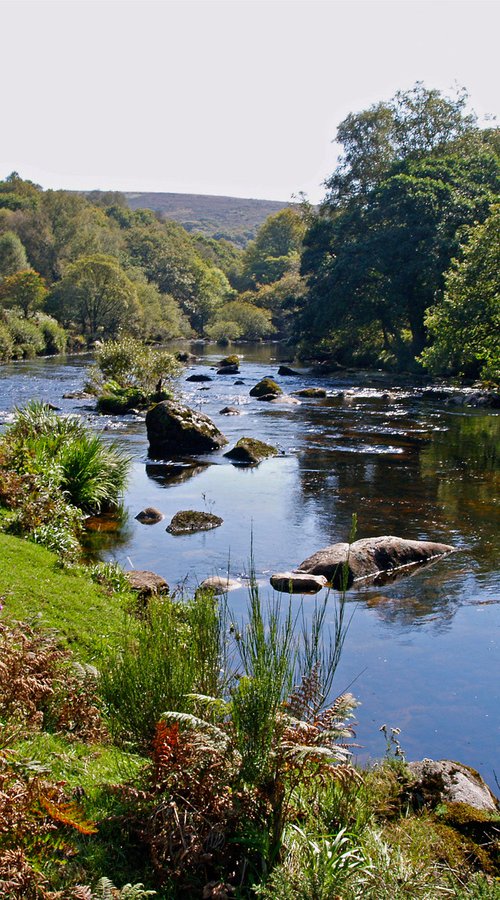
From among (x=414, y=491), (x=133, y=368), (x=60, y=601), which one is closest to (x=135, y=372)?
(x=133, y=368)

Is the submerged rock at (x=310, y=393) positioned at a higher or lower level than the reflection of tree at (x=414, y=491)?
higher

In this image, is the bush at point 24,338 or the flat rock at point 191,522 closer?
the flat rock at point 191,522

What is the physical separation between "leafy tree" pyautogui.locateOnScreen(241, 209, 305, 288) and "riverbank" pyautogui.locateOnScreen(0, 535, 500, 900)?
119 m

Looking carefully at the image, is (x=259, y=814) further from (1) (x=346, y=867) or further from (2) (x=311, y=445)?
(2) (x=311, y=445)

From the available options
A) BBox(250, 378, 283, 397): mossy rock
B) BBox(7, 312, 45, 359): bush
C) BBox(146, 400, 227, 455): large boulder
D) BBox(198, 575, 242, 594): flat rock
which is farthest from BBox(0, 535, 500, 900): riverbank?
BBox(7, 312, 45, 359): bush

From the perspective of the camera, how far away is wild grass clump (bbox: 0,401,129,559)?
39.8 feet

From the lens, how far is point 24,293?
73.4 m

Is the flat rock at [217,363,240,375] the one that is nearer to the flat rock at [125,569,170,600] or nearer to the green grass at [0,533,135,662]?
the flat rock at [125,569,170,600]

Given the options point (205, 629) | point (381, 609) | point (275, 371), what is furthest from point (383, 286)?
point (205, 629)

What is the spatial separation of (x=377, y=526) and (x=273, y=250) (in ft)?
403

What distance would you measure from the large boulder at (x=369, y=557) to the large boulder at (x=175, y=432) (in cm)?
1128

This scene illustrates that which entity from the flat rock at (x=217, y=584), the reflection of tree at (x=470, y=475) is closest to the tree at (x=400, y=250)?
the reflection of tree at (x=470, y=475)

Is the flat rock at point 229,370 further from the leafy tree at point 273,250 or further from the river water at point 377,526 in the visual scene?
the leafy tree at point 273,250

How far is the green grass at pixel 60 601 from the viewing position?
8.09 metres
